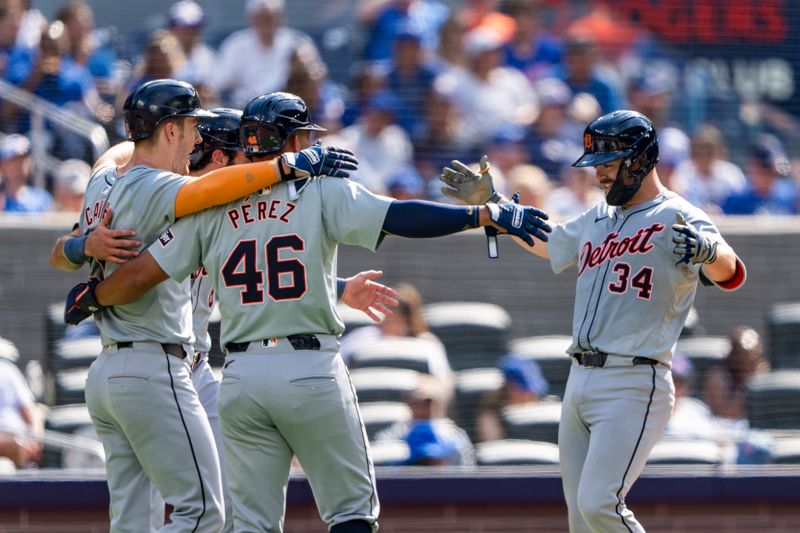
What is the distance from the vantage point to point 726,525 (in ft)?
19.4

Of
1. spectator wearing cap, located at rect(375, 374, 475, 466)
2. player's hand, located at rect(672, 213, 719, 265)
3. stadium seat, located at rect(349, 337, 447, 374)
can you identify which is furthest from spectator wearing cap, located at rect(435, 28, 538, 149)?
player's hand, located at rect(672, 213, 719, 265)

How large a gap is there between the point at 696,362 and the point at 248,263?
3261 mm

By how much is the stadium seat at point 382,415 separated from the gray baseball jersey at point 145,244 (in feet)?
6.51

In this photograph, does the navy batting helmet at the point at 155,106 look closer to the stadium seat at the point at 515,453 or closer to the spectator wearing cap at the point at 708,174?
the stadium seat at the point at 515,453

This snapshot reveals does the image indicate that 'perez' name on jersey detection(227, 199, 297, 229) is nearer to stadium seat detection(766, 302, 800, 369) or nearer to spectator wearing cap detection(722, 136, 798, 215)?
stadium seat detection(766, 302, 800, 369)

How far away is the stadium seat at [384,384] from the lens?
20.6ft

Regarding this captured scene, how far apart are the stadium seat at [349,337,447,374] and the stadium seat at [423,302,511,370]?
78mm

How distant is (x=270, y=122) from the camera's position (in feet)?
13.4

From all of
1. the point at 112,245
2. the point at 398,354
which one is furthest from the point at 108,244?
the point at 398,354

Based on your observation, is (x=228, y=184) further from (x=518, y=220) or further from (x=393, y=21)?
(x=393, y=21)

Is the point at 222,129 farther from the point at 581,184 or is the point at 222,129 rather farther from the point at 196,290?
the point at 581,184

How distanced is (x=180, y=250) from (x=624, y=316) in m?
1.54

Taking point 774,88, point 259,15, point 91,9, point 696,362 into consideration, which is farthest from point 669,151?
point 91,9

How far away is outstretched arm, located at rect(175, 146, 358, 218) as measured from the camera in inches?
156
